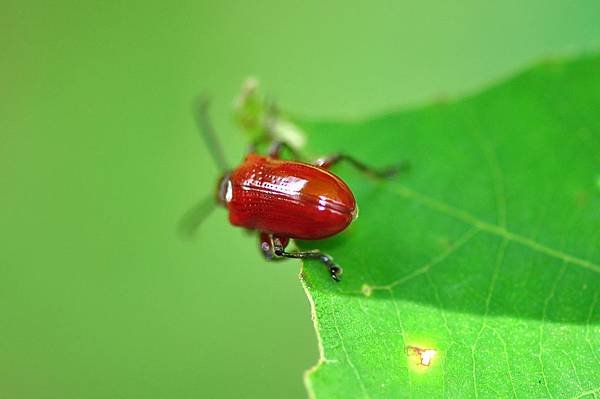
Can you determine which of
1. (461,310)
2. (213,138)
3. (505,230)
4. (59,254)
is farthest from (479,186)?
(59,254)

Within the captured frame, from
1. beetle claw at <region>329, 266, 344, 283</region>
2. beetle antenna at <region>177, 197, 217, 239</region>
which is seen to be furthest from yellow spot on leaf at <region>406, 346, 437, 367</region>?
beetle antenna at <region>177, 197, 217, 239</region>

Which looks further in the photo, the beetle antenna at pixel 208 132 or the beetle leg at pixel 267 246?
the beetle antenna at pixel 208 132

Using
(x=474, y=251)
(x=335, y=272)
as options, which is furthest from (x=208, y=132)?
(x=474, y=251)

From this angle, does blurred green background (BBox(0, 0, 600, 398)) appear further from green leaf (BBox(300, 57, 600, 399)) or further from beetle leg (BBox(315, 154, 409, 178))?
beetle leg (BBox(315, 154, 409, 178))

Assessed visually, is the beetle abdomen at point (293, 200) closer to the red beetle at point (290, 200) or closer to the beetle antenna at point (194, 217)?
the red beetle at point (290, 200)

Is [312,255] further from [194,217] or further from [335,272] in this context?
[194,217]

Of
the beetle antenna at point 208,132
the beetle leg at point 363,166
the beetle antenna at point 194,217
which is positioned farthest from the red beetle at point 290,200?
the beetle antenna at point 208,132
